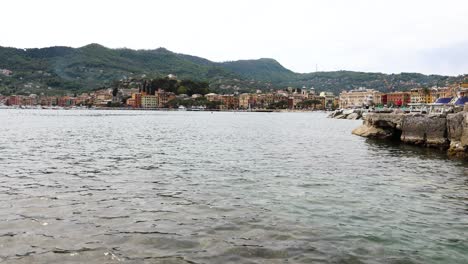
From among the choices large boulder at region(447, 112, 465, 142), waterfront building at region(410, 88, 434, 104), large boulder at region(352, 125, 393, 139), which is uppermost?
waterfront building at region(410, 88, 434, 104)

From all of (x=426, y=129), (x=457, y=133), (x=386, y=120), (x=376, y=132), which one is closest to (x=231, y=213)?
(x=457, y=133)

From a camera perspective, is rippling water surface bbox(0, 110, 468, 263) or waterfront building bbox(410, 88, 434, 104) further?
waterfront building bbox(410, 88, 434, 104)

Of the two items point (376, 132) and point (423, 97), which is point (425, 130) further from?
point (423, 97)

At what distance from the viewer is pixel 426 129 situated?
98.2 ft

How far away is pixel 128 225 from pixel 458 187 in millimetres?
12173

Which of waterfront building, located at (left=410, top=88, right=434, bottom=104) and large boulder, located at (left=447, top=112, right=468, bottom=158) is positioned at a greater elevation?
waterfront building, located at (left=410, top=88, right=434, bottom=104)

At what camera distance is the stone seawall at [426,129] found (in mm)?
24328

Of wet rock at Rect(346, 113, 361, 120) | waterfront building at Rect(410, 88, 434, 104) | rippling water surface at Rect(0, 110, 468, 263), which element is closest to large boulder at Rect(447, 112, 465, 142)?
rippling water surface at Rect(0, 110, 468, 263)

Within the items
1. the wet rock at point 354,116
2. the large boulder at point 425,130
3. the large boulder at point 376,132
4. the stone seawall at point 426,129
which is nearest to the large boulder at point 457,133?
A: the stone seawall at point 426,129

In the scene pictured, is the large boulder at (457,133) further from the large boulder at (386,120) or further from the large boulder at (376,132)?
the large boulder at (376,132)

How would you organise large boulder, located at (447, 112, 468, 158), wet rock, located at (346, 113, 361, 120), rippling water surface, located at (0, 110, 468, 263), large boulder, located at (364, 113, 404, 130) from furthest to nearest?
wet rock, located at (346, 113, 361, 120) < large boulder, located at (364, 113, 404, 130) < large boulder, located at (447, 112, 468, 158) < rippling water surface, located at (0, 110, 468, 263)

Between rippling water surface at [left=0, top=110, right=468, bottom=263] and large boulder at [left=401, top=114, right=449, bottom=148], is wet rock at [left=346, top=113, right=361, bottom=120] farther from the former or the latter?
rippling water surface at [left=0, top=110, right=468, bottom=263]

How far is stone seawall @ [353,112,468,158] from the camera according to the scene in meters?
24.3

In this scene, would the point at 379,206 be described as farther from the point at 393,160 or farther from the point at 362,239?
the point at 393,160
